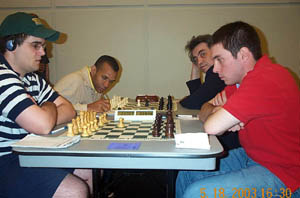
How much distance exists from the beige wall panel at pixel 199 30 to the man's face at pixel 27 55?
3592mm

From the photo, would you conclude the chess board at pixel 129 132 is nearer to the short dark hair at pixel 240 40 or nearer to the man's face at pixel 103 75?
the short dark hair at pixel 240 40

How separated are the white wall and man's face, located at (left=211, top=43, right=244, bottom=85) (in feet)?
11.5

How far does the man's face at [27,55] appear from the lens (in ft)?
5.57

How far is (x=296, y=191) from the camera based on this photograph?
1357mm

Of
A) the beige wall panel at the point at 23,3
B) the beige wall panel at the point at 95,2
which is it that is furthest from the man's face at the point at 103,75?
the beige wall panel at the point at 23,3

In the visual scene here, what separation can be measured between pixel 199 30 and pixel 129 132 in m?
3.92

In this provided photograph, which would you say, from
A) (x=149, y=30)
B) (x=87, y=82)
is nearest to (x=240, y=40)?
(x=87, y=82)

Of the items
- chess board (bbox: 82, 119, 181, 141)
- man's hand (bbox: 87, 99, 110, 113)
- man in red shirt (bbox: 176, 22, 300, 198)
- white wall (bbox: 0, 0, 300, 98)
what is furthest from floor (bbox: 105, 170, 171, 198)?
white wall (bbox: 0, 0, 300, 98)

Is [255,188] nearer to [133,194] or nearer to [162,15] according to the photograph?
[133,194]

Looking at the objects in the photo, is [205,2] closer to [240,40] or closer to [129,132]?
[240,40]

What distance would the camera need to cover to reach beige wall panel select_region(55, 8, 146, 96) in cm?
514

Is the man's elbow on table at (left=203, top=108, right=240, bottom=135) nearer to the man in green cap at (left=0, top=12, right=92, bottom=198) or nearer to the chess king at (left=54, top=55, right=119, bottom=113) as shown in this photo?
the man in green cap at (left=0, top=12, right=92, bottom=198)

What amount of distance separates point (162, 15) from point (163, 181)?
11.2 feet

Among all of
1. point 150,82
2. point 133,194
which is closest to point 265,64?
point 133,194
